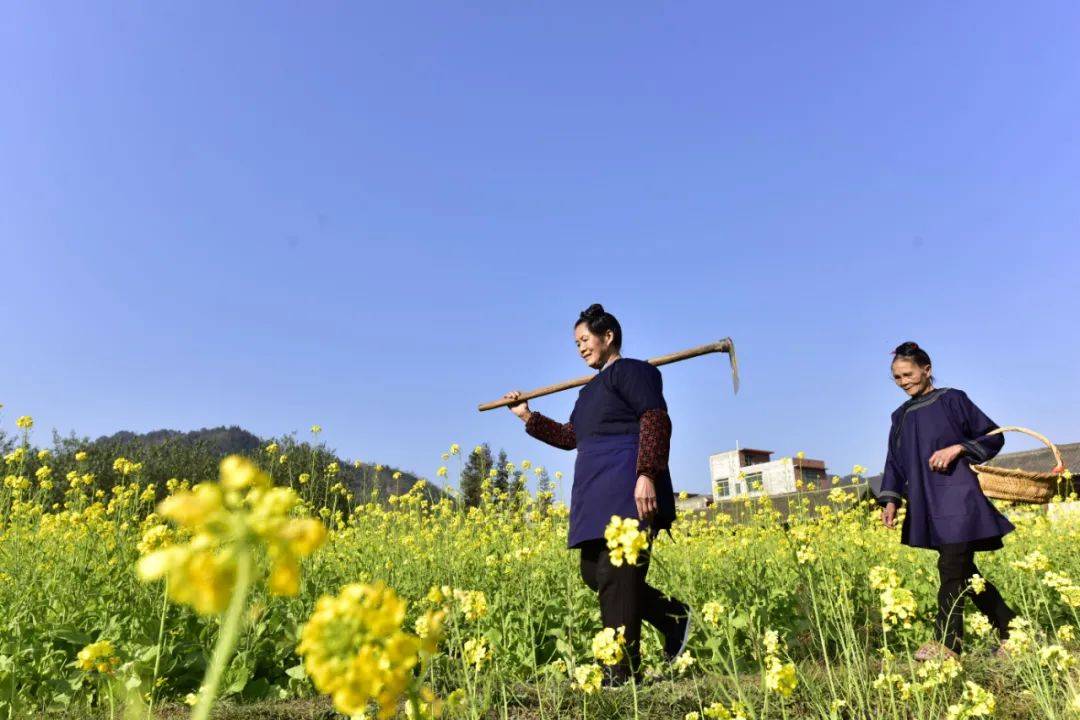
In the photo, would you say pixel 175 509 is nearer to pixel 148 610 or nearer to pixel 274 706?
pixel 274 706

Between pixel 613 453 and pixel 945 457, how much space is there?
1.78 m

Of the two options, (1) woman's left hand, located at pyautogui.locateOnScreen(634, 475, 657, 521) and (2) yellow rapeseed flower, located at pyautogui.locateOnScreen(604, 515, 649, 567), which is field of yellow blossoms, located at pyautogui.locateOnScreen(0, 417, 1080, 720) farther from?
(1) woman's left hand, located at pyautogui.locateOnScreen(634, 475, 657, 521)

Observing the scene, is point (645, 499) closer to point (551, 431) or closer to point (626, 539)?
point (551, 431)

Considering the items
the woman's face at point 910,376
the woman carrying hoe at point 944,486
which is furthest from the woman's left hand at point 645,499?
the woman's face at point 910,376

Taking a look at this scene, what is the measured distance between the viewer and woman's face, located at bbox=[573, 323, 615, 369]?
3.44 metres

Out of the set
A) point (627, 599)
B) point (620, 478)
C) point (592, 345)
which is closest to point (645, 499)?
point (620, 478)

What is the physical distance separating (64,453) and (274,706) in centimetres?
3061

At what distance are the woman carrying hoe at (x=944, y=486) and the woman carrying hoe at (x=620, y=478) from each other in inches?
54.3

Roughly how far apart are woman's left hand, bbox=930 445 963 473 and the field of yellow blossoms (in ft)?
1.89

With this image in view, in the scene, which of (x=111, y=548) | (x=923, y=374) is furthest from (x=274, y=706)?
(x=923, y=374)

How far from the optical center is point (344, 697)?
2.02ft

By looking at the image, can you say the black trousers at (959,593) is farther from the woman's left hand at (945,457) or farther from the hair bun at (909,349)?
the hair bun at (909,349)

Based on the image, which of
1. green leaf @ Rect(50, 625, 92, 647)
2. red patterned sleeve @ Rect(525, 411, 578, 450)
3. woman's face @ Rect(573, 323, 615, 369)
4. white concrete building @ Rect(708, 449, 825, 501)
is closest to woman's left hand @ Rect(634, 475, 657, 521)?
woman's face @ Rect(573, 323, 615, 369)

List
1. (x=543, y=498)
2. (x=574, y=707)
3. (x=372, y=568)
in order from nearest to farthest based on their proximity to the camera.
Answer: (x=574, y=707), (x=372, y=568), (x=543, y=498)
